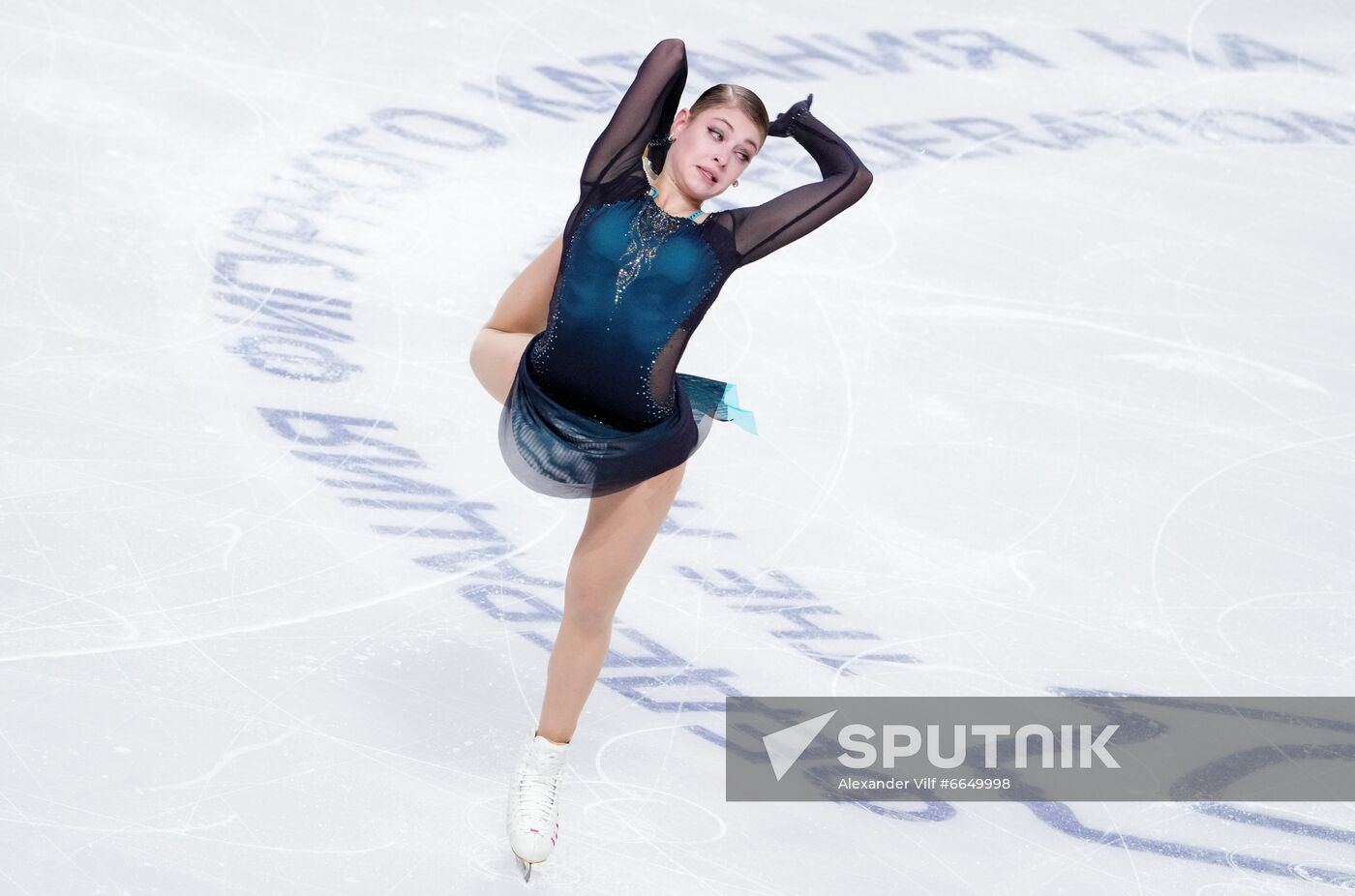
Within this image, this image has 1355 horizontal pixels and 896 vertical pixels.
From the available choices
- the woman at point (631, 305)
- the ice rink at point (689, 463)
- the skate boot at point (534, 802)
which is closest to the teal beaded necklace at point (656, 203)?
the woman at point (631, 305)

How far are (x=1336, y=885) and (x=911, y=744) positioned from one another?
0.89 m

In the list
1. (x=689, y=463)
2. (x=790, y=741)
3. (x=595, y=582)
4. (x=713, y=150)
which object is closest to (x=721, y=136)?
(x=713, y=150)

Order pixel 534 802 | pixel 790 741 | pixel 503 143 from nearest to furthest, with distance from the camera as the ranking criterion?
1. pixel 534 802
2. pixel 790 741
3. pixel 503 143

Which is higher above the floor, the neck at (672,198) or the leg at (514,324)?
the neck at (672,198)

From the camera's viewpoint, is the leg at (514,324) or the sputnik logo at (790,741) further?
the sputnik logo at (790,741)

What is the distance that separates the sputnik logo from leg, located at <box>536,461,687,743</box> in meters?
0.51

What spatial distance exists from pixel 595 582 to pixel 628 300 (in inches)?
20.8

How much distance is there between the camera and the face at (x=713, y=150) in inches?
110

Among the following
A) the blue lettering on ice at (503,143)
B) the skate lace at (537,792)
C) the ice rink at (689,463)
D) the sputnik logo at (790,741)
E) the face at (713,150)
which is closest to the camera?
the face at (713,150)

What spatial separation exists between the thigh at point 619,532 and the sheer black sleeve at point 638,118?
0.55 metres

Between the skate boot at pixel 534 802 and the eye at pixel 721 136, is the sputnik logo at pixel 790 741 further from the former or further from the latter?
the eye at pixel 721 136

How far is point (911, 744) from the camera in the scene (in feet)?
11.5

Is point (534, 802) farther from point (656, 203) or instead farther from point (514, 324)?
point (656, 203)

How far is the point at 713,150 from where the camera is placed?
2.80 metres
